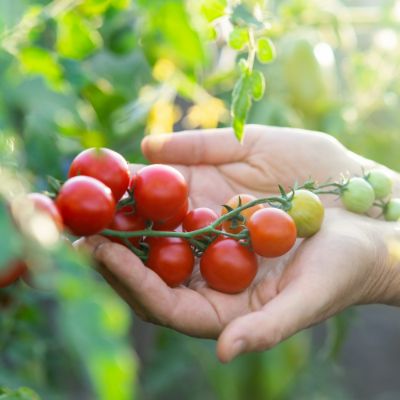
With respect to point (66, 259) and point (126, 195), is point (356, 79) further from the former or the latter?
point (66, 259)

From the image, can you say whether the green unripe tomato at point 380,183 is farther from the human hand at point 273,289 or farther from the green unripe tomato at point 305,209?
the green unripe tomato at point 305,209

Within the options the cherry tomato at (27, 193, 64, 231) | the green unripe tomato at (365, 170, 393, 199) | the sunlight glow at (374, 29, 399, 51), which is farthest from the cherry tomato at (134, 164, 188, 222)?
the sunlight glow at (374, 29, 399, 51)

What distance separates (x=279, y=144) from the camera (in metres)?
1.68

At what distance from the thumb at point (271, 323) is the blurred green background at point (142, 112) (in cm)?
19

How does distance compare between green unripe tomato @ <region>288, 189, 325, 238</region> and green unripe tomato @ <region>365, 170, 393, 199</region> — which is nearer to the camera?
green unripe tomato @ <region>288, 189, 325, 238</region>

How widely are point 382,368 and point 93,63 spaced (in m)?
2.07

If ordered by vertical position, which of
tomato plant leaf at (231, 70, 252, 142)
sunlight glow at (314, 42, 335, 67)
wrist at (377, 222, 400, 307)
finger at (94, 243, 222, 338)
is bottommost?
wrist at (377, 222, 400, 307)

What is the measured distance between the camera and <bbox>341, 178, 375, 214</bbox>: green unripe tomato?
145 cm

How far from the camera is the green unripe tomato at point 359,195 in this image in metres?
1.45

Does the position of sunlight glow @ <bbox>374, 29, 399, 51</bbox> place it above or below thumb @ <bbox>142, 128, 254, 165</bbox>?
above

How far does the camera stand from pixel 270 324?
108 centimetres

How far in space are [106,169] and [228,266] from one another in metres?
0.25

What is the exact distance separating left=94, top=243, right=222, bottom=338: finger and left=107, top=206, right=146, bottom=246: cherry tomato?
5cm

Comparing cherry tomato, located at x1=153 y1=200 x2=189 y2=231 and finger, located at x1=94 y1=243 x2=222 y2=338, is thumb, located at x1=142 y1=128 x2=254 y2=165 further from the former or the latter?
finger, located at x1=94 y1=243 x2=222 y2=338
